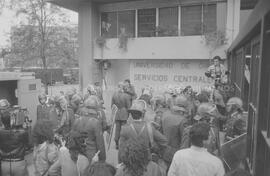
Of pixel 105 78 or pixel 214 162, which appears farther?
pixel 105 78

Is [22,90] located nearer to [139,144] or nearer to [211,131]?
[211,131]

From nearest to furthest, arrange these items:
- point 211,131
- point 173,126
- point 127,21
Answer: point 211,131 < point 173,126 < point 127,21

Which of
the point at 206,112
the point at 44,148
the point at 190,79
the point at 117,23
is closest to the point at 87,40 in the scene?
the point at 117,23

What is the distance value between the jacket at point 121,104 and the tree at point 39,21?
7680 mm

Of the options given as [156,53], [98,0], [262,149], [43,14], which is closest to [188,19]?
[156,53]

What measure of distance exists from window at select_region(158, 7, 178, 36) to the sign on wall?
4.19 feet

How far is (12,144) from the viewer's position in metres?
4.14

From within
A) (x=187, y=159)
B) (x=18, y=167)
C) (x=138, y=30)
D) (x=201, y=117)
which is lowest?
(x=18, y=167)

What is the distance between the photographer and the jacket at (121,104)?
24.0 ft

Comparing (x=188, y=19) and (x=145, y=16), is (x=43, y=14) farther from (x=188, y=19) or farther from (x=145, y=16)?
(x=188, y=19)

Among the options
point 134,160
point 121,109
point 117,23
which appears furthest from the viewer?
point 117,23

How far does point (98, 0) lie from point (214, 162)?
39.9ft

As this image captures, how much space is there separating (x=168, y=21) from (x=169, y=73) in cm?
231

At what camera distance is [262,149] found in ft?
9.13
